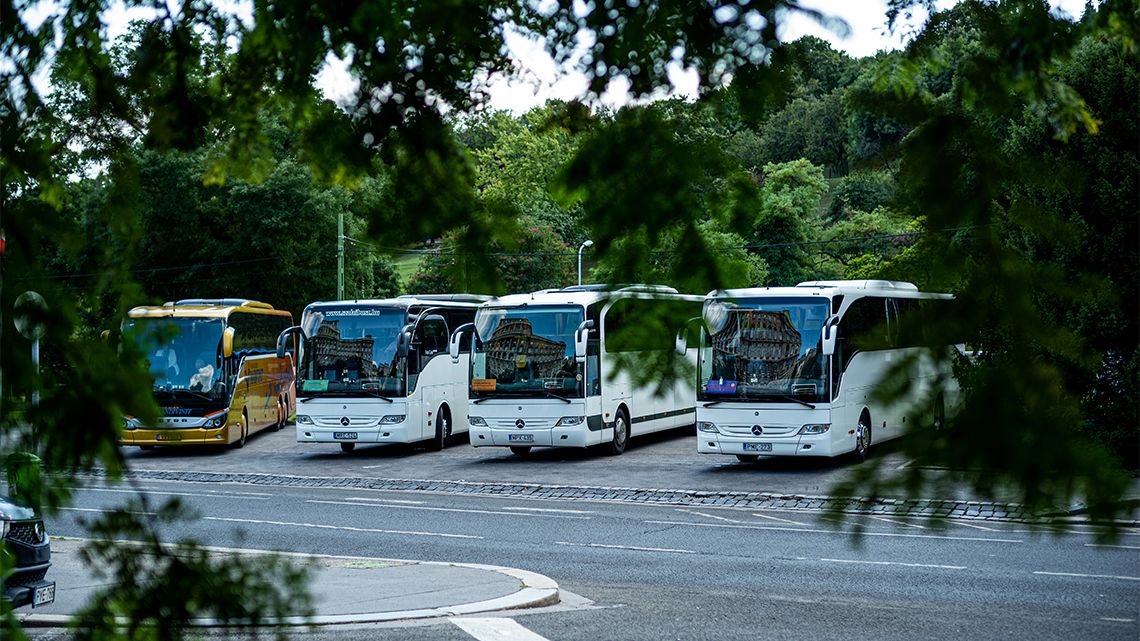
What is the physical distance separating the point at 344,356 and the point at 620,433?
5.38 m

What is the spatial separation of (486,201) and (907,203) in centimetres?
117

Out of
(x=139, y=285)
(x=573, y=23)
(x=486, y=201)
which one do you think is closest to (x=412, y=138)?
(x=486, y=201)

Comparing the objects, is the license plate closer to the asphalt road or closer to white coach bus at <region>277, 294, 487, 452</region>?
the asphalt road

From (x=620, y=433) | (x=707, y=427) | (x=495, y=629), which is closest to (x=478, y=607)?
(x=495, y=629)

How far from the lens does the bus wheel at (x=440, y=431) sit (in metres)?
27.6

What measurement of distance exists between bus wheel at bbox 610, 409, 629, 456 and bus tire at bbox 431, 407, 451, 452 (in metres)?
3.95

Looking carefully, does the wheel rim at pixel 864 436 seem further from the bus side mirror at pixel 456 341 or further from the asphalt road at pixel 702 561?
the bus side mirror at pixel 456 341

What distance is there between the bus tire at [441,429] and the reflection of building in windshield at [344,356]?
228 cm

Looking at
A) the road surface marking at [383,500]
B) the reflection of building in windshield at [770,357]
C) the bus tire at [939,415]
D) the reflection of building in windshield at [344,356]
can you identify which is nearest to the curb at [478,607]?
the road surface marking at [383,500]

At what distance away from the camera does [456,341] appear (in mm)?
26375

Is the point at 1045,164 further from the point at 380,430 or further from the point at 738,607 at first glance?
the point at 380,430

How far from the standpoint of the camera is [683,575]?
1337 centimetres

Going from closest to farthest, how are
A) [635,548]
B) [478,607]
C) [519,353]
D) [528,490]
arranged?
[478,607]
[635,548]
[528,490]
[519,353]

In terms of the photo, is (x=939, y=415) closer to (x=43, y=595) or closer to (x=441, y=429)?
(x=43, y=595)
